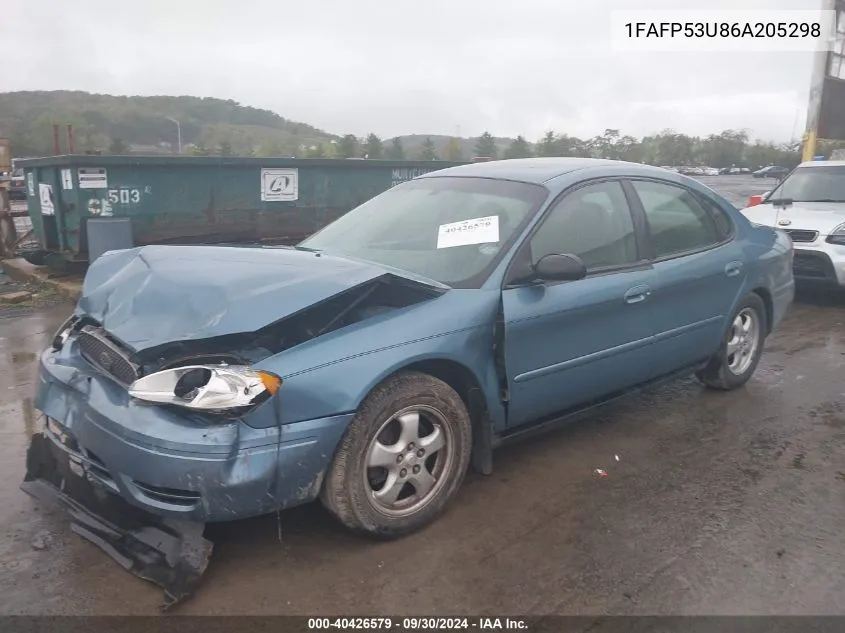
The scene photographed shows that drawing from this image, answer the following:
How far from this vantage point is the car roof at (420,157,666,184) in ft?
12.4

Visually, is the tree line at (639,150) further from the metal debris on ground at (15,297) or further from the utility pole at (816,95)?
the metal debris on ground at (15,297)

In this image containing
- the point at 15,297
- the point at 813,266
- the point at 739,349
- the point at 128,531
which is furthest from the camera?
the point at 15,297

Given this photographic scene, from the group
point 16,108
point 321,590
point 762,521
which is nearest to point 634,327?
point 762,521

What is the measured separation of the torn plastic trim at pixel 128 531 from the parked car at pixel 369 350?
1 centimetres

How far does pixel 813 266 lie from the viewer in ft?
24.6

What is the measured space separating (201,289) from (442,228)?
1.36m

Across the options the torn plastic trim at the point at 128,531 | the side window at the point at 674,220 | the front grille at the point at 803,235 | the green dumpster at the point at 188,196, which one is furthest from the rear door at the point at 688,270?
the green dumpster at the point at 188,196

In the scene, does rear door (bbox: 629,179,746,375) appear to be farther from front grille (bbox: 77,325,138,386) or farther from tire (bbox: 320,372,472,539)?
front grille (bbox: 77,325,138,386)

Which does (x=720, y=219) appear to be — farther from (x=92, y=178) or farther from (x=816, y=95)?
(x=816, y=95)

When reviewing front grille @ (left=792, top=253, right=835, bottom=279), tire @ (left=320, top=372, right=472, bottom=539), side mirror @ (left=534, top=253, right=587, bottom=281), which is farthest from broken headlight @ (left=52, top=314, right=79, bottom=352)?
front grille @ (left=792, top=253, right=835, bottom=279)

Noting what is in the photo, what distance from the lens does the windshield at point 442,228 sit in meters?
3.35

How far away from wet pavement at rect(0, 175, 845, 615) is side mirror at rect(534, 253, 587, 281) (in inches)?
42.2

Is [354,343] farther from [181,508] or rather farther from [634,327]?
[634,327]

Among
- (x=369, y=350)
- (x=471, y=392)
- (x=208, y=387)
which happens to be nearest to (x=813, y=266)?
(x=471, y=392)
